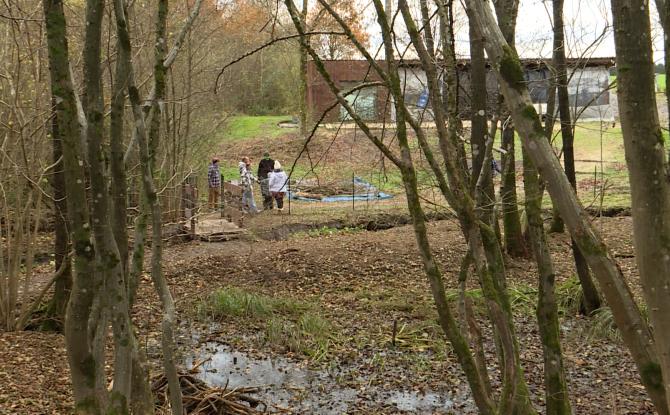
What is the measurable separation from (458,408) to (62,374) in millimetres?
3889

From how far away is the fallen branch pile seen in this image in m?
5.52

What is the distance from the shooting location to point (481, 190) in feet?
12.3

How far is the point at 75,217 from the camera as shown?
3279mm

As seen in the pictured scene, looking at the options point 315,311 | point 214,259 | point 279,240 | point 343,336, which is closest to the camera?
point 343,336

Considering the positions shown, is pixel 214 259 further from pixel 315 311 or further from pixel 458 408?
pixel 458 408

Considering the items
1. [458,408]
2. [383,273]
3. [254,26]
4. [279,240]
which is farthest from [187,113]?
[458,408]

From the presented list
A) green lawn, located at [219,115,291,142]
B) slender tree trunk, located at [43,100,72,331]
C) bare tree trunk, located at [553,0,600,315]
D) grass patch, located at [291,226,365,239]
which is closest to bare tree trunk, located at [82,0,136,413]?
slender tree trunk, located at [43,100,72,331]

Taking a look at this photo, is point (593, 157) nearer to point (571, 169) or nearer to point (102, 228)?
point (571, 169)

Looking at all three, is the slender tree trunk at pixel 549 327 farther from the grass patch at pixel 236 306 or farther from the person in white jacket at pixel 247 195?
the person in white jacket at pixel 247 195

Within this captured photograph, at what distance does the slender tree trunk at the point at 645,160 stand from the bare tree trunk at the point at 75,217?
2.48 meters

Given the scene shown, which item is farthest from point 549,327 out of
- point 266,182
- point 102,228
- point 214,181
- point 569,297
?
point 266,182

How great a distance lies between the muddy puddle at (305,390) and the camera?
6277mm

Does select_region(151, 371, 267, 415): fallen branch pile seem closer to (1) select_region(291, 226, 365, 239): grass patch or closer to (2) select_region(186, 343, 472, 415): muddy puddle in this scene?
(2) select_region(186, 343, 472, 415): muddy puddle

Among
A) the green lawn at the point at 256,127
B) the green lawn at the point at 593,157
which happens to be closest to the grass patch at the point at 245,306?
the green lawn at the point at 593,157
